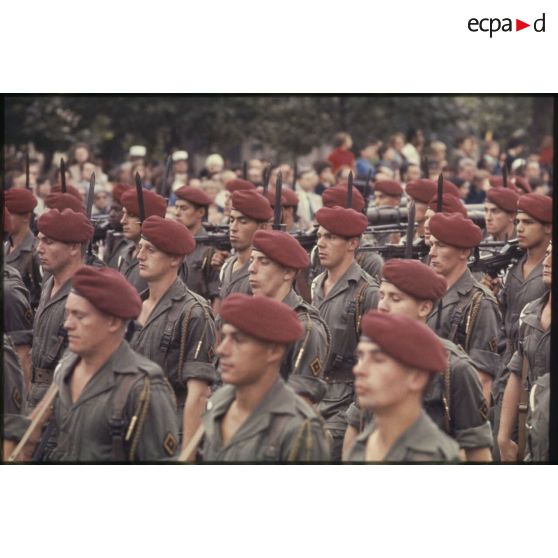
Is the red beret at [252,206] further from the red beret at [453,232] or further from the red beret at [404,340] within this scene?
the red beret at [404,340]

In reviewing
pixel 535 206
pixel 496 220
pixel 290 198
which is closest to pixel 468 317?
pixel 535 206

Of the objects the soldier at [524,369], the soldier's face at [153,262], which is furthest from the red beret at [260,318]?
the soldier's face at [153,262]

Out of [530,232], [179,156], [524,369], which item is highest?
[179,156]

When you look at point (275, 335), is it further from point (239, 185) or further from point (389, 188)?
point (389, 188)

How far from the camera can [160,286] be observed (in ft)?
37.1

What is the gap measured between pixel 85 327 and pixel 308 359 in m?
1.72

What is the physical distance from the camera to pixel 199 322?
11.0 metres

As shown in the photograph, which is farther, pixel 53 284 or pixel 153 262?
pixel 53 284

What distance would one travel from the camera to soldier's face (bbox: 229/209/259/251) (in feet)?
44.5

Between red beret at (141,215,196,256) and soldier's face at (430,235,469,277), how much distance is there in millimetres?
1729

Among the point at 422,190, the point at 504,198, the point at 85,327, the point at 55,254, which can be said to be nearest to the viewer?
the point at 85,327

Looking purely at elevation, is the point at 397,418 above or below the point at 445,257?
below

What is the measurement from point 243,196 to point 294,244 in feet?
8.63

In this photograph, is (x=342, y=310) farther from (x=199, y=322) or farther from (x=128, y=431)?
(x=128, y=431)
